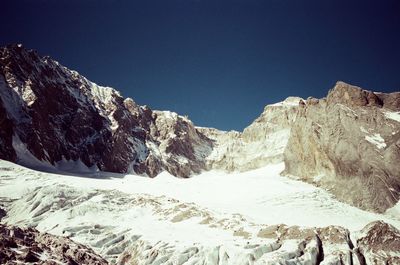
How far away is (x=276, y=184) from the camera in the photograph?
332 feet

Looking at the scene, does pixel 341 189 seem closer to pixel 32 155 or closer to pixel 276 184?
pixel 276 184

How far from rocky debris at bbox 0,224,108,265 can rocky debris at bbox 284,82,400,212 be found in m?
58.9

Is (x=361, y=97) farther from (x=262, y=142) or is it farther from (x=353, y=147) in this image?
(x=262, y=142)

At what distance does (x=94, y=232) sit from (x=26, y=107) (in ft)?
295

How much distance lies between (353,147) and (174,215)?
4562 centimetres

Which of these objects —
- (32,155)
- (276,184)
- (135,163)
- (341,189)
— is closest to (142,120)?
(135,163)

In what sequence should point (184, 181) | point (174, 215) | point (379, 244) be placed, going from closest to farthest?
point (379, 244), point (174, 215), point (184, 181)

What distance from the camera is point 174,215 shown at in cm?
6650

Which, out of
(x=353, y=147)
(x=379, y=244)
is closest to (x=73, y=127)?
(x=353, y=147)

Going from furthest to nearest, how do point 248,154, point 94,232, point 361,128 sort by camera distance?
point 248,154, point 361,128, point 94,232

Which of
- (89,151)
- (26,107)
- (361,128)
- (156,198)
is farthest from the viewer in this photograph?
(89,151)

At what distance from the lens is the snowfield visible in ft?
167

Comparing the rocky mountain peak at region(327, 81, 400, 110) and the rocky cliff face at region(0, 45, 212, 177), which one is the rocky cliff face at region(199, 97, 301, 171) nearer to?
the rocky cliff face at region(0, 45, 212, 177)

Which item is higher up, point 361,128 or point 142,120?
point 142,120
